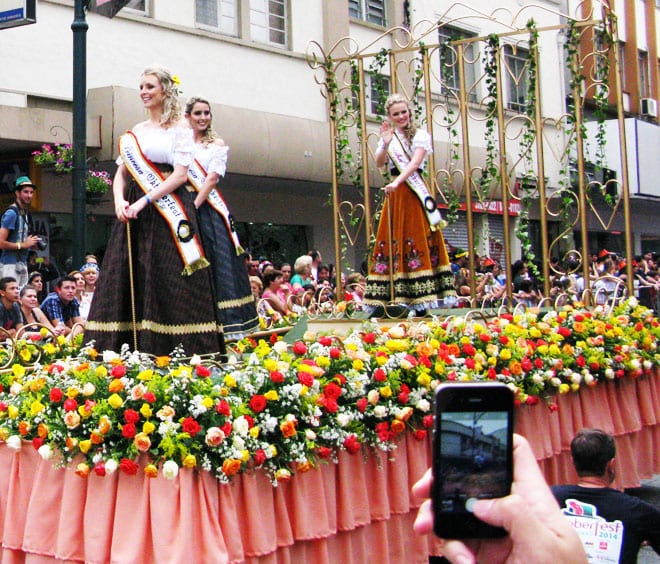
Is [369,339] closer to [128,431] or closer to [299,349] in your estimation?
[299,349]

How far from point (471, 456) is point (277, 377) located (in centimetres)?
250

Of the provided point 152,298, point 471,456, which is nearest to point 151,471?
point 152,298

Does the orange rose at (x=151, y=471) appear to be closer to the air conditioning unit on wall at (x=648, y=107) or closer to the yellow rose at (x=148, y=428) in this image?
the yellow rose at (x=148, y=428)

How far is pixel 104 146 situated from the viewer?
12.0 meters

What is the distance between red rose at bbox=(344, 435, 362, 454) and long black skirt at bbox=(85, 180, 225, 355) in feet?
5.12

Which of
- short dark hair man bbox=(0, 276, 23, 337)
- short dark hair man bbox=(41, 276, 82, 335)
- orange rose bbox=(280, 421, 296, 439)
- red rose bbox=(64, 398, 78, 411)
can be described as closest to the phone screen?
orange rose bbox=(280, 421, 296, 439)

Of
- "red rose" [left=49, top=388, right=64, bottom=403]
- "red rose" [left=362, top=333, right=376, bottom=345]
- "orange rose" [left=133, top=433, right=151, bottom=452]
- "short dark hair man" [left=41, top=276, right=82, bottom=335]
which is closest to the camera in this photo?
"orange rose" [left=133, top=433, right=151, bottom=452]

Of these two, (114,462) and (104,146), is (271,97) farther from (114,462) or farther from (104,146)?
(114,462)

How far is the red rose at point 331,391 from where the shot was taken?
13.3 feet

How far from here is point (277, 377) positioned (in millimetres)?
3893

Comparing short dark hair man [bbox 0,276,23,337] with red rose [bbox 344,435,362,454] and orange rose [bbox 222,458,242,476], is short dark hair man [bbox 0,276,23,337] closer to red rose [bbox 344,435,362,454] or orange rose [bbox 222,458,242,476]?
red rose [bbox 344,435,362,454]

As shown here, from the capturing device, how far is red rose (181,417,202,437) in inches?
141

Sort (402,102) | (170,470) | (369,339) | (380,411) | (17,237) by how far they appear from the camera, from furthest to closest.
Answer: (17,237)
(402,102)
(369,339)
(380,411)
(170,470)

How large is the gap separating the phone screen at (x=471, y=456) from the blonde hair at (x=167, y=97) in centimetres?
434
